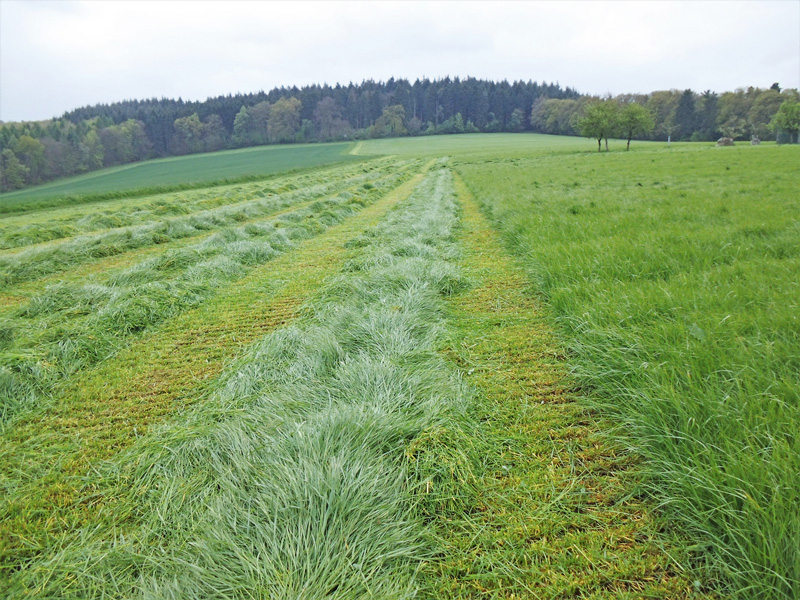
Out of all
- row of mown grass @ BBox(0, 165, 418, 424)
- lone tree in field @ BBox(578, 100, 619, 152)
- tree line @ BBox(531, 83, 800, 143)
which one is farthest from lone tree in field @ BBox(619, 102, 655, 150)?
row of mown grass @ BBox(0, 165, 418, 424)

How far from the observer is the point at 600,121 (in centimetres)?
4697

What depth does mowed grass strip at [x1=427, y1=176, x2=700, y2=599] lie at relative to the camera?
5.23 ft

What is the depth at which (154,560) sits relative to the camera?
168cm

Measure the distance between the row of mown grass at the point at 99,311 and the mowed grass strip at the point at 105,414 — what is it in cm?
23

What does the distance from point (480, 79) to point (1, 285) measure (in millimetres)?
132733

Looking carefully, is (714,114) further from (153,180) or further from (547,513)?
(547,513)

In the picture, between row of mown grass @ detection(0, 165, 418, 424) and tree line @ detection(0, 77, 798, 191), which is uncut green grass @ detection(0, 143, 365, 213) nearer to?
tree line @ detection(0, 77, 798, 191)

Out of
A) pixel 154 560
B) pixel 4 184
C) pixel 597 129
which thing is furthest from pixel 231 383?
pixel 4 184

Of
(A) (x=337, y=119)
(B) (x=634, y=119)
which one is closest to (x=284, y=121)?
(A) (x=337, y=119)

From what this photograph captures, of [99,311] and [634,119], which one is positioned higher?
[634,119]

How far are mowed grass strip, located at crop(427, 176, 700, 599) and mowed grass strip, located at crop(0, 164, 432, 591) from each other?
1.79 meters

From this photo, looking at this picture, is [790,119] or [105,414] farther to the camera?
[790,119]

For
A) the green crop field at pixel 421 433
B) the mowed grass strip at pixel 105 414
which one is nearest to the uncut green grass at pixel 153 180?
the mowed grass strip at pixel 105 414

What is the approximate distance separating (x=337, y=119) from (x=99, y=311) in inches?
4273
